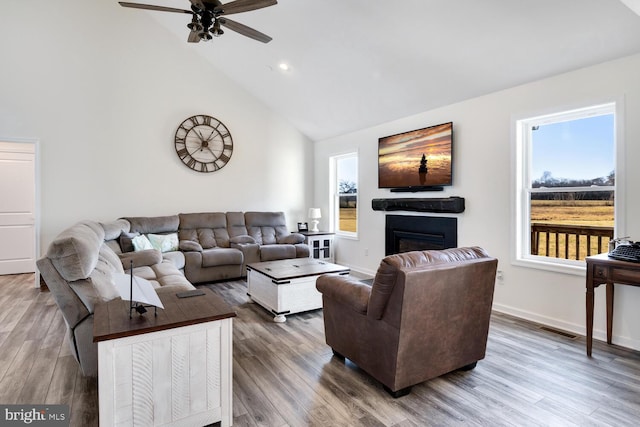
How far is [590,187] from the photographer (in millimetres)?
3182

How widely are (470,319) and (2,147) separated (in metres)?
6.99

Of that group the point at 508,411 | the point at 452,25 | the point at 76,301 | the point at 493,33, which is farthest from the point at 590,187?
the point at 76,301

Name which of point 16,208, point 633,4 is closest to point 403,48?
point 633,4

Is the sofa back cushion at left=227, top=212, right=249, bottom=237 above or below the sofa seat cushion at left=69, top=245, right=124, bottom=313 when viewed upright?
above

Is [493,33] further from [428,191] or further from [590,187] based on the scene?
[428,191]

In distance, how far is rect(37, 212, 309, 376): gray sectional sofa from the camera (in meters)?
1.99

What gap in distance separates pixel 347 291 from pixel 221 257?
3096 millimetres

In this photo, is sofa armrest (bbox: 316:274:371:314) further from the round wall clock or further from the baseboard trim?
the round wall clock

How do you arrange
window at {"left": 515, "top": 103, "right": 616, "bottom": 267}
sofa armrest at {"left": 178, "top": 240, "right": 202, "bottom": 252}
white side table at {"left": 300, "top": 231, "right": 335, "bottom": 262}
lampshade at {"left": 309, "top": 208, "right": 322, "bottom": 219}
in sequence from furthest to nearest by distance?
lampshade at {"left": 309, "top": 208, "right": 322, "bottom": 219}
white side table at {"left": 300, "top": 231, "right": 335, "bottom": 262}
sofa armrest at {"left": 178, "top": 240, "right": 202, "bottom": 252}
window at {"left": 515, "top": 103, "right": 616, "bottom": 267}

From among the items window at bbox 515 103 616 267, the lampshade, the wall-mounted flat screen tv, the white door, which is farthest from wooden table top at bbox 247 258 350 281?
the white door

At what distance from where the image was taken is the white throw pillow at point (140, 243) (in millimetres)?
4547

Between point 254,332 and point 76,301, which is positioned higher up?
point 76,301

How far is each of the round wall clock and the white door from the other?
2324 mm

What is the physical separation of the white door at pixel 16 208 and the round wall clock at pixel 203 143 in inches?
91.5
